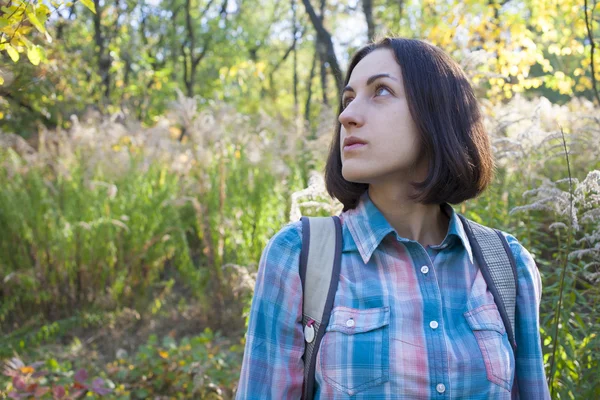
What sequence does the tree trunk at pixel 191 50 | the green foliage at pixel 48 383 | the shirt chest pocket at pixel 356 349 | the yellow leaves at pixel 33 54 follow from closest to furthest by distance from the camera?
the shirt chest pocket at pixel 356 349
the yellow leaves at pixel 33 54
the green foliage at pixel 48 383
the tree trunk at pixel 191 50

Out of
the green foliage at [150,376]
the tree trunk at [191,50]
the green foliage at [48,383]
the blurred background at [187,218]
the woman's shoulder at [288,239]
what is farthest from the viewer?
the tree trunk at [191,50]

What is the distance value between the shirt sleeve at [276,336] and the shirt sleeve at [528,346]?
0.63m

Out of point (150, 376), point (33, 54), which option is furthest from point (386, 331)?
point (150, 376)

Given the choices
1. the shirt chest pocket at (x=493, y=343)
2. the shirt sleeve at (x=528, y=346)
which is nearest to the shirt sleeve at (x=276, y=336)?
the shirt chest pocket at (x=493, y=343)

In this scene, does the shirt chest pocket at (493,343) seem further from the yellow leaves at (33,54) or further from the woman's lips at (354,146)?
the yellow leaves at (33,54)

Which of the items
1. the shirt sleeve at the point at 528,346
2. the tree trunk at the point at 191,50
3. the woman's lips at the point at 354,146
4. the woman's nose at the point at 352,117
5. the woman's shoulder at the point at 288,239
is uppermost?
the tree trunk at the point at 191,50

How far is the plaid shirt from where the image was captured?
1.46 metres

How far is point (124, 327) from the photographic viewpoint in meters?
5.04

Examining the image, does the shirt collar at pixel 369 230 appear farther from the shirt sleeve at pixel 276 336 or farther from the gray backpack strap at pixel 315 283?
the shirt sleeve at pixel 276 336

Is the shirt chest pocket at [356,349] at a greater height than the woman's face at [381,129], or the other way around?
the woman's face at [381,129]

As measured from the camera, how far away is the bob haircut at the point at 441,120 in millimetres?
1687

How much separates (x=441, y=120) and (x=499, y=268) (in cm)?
44

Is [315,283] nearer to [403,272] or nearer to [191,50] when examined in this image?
[403,272]

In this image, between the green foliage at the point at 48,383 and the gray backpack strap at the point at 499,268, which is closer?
the gray backpack strap at the point at 499,268
